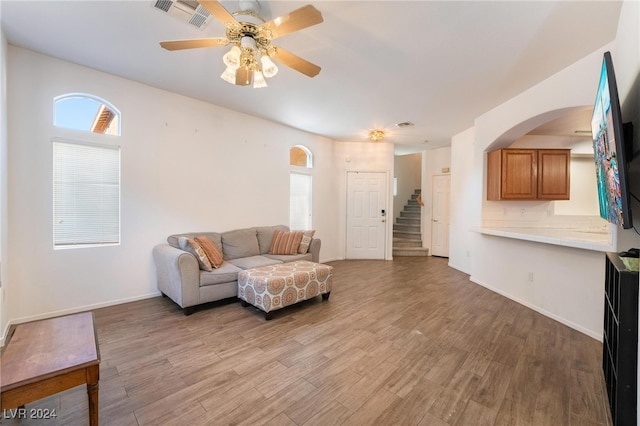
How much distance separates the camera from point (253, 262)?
12.7ft

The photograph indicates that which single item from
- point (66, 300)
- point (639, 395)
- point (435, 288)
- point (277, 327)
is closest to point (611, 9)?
point (639, 395)

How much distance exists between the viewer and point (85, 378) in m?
1.33

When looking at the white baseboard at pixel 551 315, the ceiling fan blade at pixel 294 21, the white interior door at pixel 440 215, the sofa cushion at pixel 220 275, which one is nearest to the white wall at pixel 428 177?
the white interior door at pixel 440 215

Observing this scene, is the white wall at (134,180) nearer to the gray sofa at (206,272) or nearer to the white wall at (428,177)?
the gray sofa at (206,272)

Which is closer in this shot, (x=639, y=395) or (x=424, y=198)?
(x=639, y=395)

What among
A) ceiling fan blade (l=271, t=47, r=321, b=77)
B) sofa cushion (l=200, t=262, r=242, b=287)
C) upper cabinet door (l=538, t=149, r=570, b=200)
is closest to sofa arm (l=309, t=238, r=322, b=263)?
sofa cushion (l=200, t=262, r=242, b=287)

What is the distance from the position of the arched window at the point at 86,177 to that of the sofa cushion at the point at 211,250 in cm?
99

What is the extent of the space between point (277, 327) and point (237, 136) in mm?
3168

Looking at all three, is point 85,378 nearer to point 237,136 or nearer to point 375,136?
point 237,136

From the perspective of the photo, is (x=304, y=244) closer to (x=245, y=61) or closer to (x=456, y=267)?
(x=245, y=61)

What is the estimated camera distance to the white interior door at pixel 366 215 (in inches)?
252

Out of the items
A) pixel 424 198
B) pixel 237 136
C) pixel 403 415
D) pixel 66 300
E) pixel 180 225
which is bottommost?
pixel 403 415

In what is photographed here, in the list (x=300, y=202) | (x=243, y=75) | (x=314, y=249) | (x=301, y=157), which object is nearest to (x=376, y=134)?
(x=301, y=157)

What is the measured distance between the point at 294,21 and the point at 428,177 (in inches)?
241
